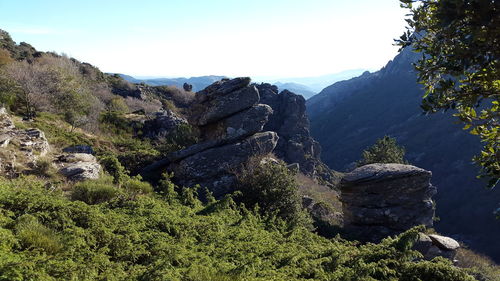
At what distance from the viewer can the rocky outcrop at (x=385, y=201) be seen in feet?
60.1

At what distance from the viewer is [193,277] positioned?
5.57 metres

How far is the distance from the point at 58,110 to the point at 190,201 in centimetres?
2024

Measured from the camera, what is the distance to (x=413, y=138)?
10781cm

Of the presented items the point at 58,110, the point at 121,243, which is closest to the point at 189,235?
the point at 121,243

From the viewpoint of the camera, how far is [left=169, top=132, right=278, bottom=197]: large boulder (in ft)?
57.8

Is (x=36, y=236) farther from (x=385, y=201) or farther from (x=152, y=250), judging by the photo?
(x=385, y=201)

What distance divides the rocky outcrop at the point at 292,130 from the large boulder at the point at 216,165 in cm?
3471

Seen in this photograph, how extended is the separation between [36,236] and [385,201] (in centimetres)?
1661

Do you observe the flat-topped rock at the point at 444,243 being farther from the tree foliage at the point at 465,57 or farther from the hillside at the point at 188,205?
the tree foliage at the point at 465,57

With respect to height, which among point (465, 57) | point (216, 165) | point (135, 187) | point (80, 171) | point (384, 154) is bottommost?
point (384, 154)

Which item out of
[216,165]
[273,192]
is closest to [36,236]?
[273,192]

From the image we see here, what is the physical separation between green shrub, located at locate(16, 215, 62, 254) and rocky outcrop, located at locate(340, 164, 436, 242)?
15399 mm

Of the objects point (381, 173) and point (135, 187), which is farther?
point (381, 173)

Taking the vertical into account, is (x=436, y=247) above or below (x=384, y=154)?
below
